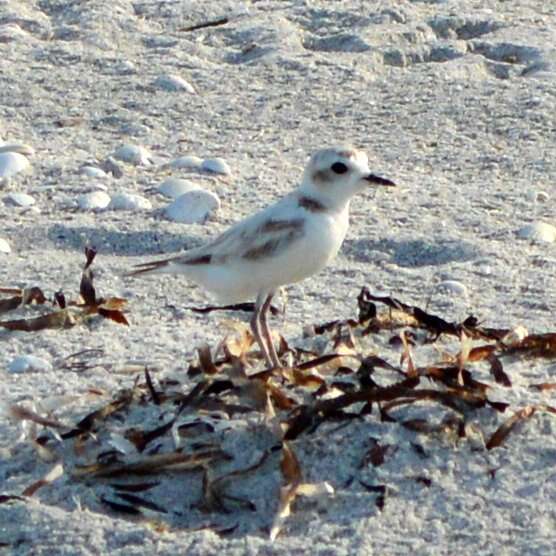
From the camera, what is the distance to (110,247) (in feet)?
17.6

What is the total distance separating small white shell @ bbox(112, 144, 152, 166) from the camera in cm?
605

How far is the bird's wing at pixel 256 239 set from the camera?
4.02 m

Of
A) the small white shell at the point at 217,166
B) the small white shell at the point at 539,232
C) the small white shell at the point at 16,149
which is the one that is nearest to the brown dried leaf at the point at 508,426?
the small white shell at the point at 539,232

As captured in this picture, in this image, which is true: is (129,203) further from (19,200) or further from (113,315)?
(113,315)

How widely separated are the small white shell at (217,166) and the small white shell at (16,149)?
0.65 metres

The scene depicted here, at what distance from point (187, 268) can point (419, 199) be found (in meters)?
1.75

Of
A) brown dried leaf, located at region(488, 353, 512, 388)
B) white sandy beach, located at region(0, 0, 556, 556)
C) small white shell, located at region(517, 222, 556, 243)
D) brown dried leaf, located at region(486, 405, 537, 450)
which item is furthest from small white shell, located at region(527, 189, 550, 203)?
brown dried leaf, located at region(486, 405, 537, 450)

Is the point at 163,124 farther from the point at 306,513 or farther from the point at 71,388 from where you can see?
the point at 306,513

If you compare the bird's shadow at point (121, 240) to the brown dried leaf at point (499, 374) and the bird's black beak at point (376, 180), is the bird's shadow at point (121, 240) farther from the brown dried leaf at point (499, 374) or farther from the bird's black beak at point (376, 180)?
the brown dried leaf at point (499, 374)

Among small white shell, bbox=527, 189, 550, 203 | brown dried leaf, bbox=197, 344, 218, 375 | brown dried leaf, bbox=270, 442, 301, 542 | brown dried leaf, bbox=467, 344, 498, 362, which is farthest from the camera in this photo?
small white shell, bbox=527, 189, 550, 203

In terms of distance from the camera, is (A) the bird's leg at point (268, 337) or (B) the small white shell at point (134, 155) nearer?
(A) the bird's leg at point (268, 337)

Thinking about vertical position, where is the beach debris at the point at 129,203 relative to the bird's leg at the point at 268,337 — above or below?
below

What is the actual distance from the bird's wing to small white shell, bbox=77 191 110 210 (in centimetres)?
142

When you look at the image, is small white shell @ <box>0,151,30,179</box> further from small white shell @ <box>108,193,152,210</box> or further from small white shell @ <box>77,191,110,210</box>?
small white shell @ <box>108,193,152,210</box>
